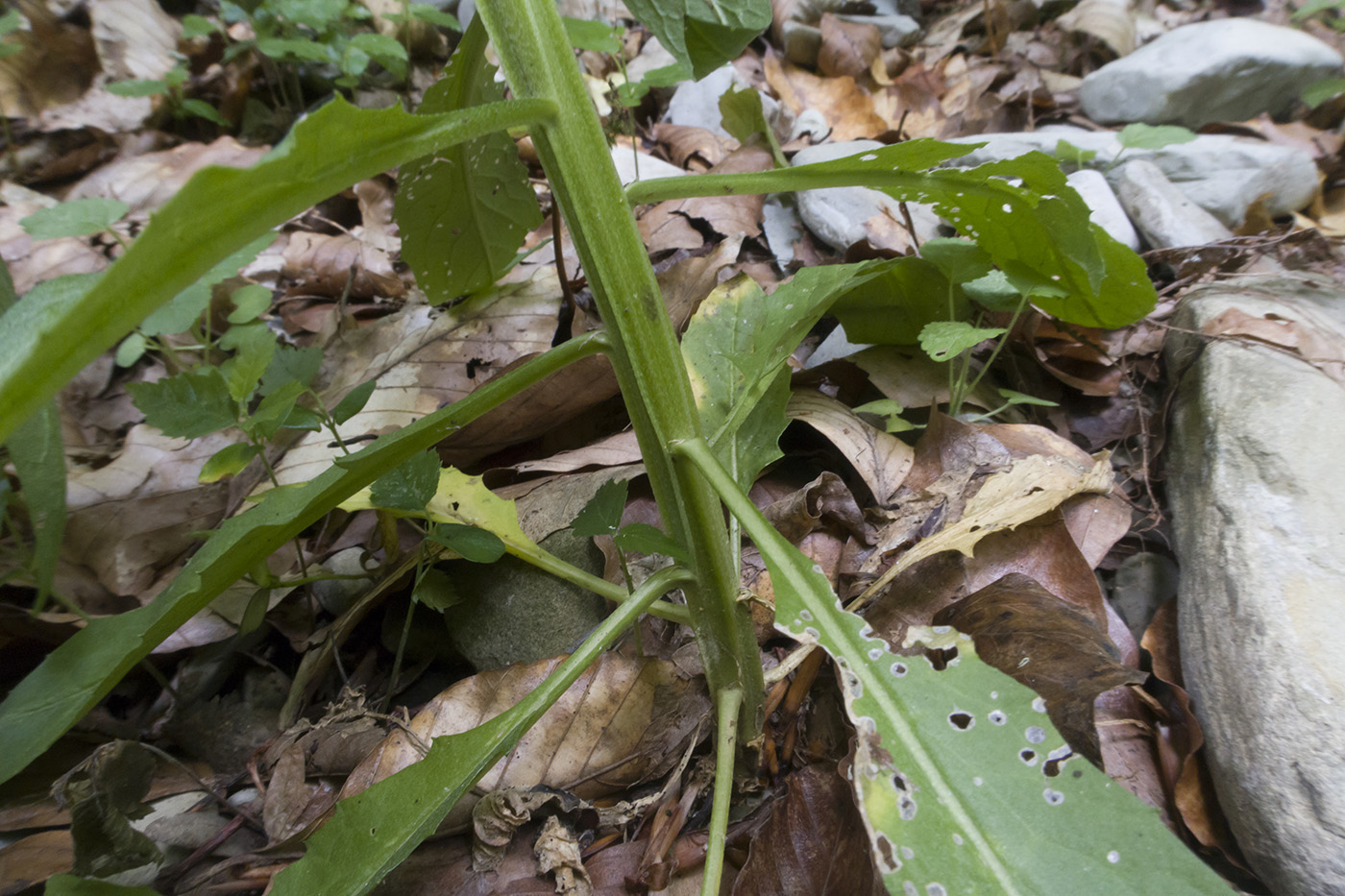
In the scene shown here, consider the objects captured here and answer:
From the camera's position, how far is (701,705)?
1022 millimetres

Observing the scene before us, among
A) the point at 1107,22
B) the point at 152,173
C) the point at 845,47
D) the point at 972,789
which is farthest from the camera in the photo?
the point at 1107,22

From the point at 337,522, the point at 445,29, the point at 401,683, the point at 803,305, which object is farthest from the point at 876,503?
the point at 445,29

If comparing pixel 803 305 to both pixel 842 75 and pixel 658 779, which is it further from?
pixel 842 75

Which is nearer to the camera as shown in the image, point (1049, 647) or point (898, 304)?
point (1049, 647)

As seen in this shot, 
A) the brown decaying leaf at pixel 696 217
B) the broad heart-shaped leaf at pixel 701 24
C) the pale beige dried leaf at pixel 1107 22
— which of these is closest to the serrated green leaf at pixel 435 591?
the broad heart-shaped leaf at pixel 701 24

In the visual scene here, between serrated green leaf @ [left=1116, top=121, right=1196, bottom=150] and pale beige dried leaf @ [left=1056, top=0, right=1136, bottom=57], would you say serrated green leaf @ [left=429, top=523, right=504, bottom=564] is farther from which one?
pale beige dried leaf @ [left=1056, top=0, right=1136, bottom=57]

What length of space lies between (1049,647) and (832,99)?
238cm

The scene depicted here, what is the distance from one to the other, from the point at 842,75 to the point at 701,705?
2.59 m

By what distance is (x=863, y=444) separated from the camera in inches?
49.3

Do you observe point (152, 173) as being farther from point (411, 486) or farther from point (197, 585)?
point (197, 585)

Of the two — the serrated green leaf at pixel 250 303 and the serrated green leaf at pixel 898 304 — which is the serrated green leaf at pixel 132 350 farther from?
the serrated green leaf at pixel 898 304

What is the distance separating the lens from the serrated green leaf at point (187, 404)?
44.5 inches

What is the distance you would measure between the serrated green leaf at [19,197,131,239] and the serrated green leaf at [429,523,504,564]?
137 centimetres

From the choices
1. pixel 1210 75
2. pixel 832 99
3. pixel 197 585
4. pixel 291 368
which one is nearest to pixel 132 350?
pixel 291 368
